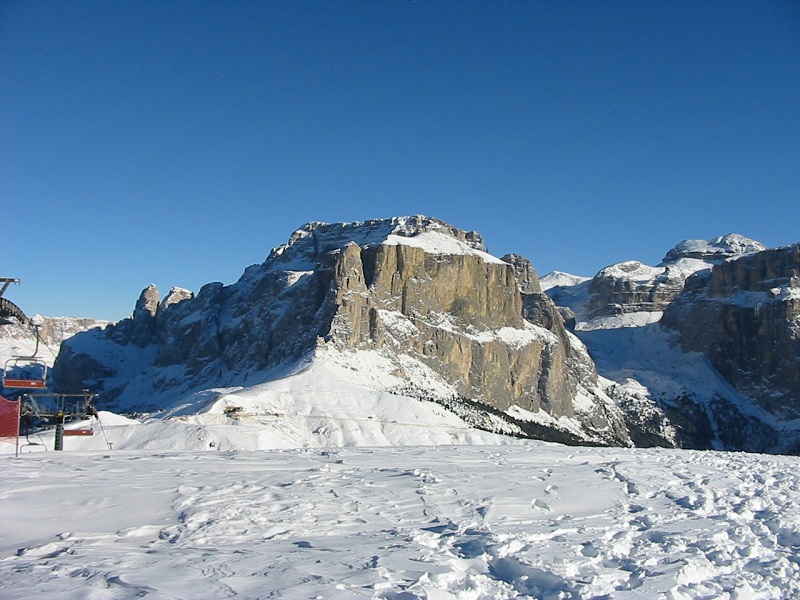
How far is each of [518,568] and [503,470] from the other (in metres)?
11.5

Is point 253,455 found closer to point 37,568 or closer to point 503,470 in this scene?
point 503,470

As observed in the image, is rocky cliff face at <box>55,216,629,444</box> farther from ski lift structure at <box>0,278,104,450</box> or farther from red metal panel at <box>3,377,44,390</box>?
red metal panel at <box>3,377,44,390</box>

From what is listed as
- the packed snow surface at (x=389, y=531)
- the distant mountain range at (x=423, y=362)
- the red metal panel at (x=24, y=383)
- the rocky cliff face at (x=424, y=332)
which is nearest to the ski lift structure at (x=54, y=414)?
the red metal panel at (x=24, y=383)

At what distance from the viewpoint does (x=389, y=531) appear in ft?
46.4

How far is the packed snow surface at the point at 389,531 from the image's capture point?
1073 cm

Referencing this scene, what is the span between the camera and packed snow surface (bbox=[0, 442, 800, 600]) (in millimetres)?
10734

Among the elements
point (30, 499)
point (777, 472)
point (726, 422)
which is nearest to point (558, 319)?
point (726, 422)

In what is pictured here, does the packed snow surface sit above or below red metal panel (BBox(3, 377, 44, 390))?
below

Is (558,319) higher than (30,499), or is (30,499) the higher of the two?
(558,319)

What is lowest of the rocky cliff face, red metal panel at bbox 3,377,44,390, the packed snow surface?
the packed snow surface

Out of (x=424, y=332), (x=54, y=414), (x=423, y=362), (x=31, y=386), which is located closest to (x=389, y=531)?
(x=31, y=386)

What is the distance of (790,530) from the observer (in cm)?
1469

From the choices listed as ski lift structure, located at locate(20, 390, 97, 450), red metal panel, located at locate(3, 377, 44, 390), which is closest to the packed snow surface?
red metal panel, located at locate(3, 377, 44, 390)

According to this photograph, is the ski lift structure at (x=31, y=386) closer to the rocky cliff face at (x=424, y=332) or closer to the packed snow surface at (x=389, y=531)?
the packed snow surface at (x=389, y=531)
